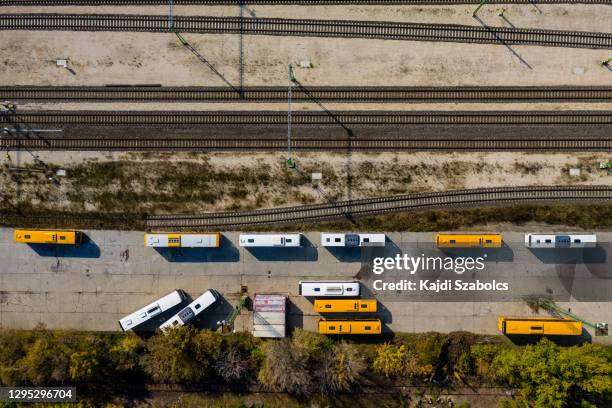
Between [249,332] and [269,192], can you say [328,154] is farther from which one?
[249,332]

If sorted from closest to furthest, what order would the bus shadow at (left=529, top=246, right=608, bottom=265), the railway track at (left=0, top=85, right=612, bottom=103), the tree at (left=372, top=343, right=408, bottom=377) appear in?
the tree at (left=372, top=343, right=408, bottom=377) < the bus shadow at (left=529, top=246, right=608, bottom=265) < the railway track at (left=0, top=85, right=612, bottom=103)

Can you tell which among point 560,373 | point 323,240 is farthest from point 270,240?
point 560,373

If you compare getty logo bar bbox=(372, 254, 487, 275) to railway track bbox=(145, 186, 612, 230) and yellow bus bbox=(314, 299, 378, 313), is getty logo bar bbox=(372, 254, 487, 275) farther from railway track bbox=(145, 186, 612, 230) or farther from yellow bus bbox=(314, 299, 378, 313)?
railway track bbox=(145, 186, 612, 230)

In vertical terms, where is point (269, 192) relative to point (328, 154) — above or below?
below

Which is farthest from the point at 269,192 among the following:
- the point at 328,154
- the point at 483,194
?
the point at 483,194

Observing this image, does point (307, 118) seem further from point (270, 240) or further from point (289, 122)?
point (270, 240)

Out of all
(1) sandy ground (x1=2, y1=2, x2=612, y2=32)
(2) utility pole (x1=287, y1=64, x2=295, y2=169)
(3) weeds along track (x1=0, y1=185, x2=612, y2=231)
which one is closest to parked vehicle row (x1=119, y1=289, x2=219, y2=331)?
(3) weeds along track (x1=0, y1=185, x2=612, y2=231)

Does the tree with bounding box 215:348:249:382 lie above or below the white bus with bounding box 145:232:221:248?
below
